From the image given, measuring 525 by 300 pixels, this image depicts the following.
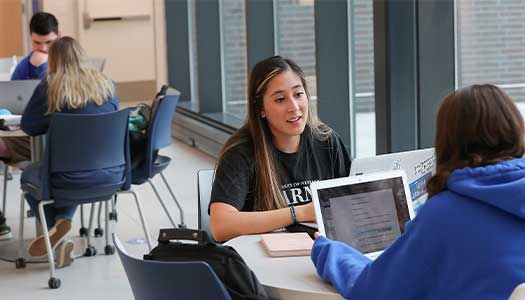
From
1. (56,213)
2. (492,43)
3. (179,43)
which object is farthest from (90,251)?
(179,43)

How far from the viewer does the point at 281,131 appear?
355 centimetres

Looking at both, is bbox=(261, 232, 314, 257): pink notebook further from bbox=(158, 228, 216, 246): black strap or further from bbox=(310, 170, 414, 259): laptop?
bbox=(158, 228, 216, 246): black strap

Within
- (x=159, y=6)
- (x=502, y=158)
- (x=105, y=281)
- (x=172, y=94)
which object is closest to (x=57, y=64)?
(x=172, y=94)

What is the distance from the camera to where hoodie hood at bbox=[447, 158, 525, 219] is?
7.02ft

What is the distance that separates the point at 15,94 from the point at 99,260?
3.94 ft

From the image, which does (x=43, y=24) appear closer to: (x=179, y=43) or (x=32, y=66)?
(x=32, y=66)

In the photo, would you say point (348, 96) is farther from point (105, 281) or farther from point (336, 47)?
point (105, 281)

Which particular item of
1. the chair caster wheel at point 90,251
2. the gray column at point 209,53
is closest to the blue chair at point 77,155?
the chair caster wheel at point 90,251

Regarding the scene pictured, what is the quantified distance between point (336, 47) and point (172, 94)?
121 cm

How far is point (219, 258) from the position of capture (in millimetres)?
2561

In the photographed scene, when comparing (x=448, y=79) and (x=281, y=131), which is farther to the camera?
(x=448, y=79)

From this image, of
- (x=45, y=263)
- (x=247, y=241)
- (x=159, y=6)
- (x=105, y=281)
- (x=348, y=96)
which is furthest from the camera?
(x=159, y=6)

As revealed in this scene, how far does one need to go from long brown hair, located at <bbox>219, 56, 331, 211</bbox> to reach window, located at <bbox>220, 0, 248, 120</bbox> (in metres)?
5.55

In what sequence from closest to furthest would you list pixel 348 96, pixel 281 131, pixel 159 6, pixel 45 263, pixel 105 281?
1. pixel 281 131
2. pixel 105 281
3. pixel 45 263
4. pixel 348 96
5. pixel 159 6
